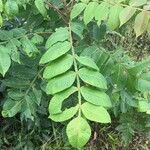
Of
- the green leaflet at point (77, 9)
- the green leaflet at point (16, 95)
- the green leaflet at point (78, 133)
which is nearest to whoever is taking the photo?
the green leaflet at point (78, 133)

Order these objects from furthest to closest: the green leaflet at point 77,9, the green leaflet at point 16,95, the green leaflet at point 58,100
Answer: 1. the green leaflet at point 16,95
2. the green leaflet at point 77,9
3. the green leaflet at point 58,100

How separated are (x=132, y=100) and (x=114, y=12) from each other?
791mm

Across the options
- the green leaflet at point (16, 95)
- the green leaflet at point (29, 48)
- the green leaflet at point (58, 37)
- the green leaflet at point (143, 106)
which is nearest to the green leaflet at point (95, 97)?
the green leaflet at point (58, 37)

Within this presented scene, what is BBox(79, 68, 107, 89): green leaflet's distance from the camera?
65.9 inches

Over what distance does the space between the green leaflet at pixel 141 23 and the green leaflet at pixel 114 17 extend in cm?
10

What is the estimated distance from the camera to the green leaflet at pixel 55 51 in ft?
5.74

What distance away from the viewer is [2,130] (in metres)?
2.95

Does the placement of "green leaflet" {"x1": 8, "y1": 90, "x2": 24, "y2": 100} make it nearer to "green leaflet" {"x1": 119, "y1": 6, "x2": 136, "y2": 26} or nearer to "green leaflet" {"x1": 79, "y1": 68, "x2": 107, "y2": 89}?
"green leaflet" {"x1": 79, "y1": 68, "x2": 107, "y2": 89}

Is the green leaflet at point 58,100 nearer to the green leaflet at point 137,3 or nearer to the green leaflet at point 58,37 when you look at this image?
the green leaflet at point 58,37

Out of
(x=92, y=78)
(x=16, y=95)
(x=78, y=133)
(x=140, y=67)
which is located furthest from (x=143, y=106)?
(x=78, y=133)

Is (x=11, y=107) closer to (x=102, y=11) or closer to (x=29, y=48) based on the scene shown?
(x=29, y=48)

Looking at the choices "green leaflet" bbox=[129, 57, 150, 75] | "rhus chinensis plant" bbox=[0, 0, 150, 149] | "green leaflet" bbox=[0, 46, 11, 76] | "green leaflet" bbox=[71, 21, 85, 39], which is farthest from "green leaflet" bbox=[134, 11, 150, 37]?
"green leaflet" bbox=[0, 46, 11, 76]

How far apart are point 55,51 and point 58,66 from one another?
7cm

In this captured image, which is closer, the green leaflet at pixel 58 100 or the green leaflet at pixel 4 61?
the green leaflet at pixel 58 100
